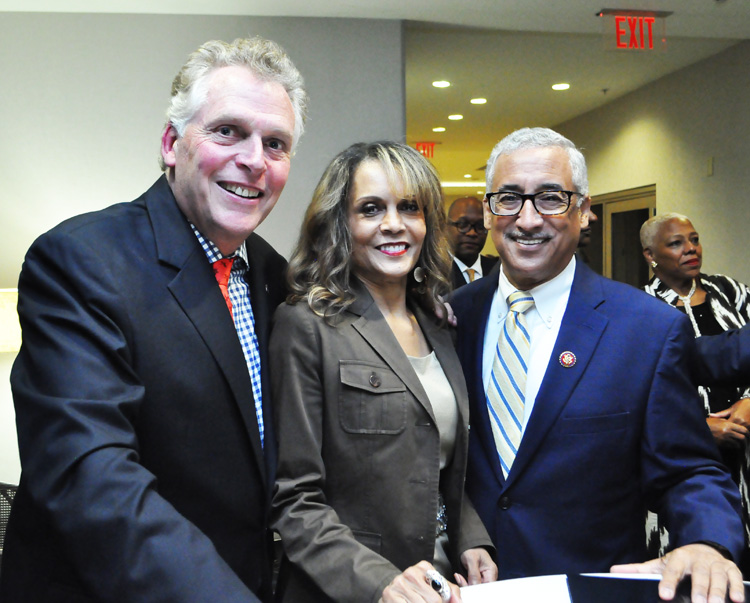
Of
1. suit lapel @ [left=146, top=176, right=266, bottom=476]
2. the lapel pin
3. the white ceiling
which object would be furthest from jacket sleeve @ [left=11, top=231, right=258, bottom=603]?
the white ceiling

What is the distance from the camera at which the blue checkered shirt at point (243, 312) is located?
4.79 ft

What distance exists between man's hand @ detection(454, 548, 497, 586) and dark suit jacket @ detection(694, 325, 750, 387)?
728 millimetres

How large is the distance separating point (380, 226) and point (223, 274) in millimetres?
414

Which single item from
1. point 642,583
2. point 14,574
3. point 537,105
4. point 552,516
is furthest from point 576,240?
point 537,105

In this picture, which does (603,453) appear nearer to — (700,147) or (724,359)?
(724,359)

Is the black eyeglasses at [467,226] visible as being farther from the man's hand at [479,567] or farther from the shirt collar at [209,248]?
the shirt collar at [209,248]

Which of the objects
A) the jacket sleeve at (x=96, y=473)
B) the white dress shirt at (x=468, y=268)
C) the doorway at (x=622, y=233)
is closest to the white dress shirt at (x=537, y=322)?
the jacket sleeve at (x=96, y=473)

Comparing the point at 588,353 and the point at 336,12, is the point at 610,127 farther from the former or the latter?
the point at 588,353

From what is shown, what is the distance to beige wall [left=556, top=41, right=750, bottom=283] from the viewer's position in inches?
265

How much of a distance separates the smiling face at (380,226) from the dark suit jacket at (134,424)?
0.27 meters

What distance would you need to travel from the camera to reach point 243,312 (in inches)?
60.5

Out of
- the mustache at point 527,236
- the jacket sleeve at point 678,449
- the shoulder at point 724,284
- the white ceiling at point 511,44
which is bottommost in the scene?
the jacket sleeve at point 678,449

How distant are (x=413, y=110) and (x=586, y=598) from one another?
8.94 metres

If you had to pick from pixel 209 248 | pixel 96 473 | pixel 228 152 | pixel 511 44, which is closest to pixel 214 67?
pixel 228 152
